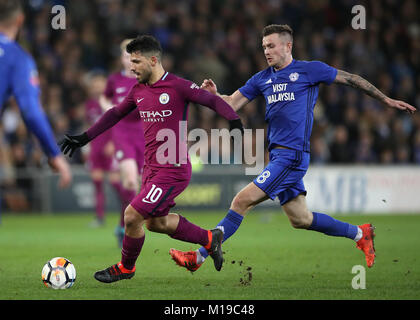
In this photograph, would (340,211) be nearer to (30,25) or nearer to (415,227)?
(415,227)

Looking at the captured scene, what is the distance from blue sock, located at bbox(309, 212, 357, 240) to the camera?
733 centimetres

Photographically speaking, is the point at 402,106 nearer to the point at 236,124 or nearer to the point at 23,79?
the point at 236,124

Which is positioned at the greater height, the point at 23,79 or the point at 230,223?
the point at 23,79

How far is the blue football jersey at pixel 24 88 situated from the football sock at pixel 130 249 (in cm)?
160

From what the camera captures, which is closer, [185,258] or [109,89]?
[185,258]

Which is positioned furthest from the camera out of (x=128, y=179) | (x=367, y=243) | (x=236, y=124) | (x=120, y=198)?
(x=120, y=198)

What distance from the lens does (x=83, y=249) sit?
967cm

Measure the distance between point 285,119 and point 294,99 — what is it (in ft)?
0.69

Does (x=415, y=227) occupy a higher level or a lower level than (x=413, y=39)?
lower

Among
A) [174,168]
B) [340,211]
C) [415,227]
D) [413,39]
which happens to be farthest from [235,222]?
[413,39]

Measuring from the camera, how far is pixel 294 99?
7047mm

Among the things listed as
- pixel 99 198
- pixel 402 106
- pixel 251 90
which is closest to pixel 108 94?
pixel 251 90

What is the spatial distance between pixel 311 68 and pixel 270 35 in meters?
0.50

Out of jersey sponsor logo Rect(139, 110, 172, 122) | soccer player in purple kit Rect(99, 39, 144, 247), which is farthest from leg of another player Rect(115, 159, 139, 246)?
jersey sponsor logo Rect(139, 110, 172, 122)
